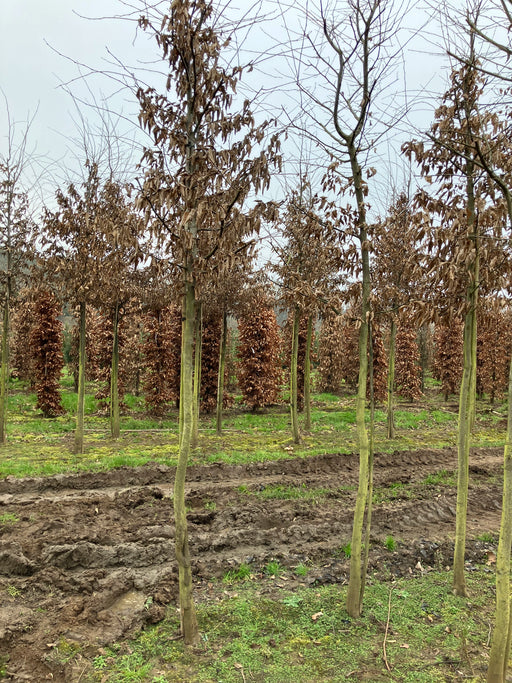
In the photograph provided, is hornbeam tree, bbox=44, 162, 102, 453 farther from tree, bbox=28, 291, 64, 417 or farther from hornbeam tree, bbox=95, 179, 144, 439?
tree, bbox=28, 291, 64, 417

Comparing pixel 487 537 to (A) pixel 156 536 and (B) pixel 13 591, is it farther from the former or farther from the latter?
(B) pixel 13 591

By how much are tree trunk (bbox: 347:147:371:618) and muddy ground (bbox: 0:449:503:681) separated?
3.05ft

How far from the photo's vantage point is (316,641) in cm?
426

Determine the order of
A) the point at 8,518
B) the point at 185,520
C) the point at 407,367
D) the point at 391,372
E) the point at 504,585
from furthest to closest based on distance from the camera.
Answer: the point at 407,367 → the point at 391,372 → the point at 8,518 → the point at 185,520 → the point at 504,585

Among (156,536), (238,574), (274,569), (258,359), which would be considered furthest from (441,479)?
(258,359)

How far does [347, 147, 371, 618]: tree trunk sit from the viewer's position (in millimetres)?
4609

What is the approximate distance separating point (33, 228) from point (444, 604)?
40.5 ft

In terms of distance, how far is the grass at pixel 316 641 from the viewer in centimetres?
381

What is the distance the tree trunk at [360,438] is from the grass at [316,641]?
28 cm

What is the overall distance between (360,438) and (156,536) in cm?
380

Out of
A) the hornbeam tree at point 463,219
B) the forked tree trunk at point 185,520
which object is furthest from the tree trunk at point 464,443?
the forked tree trunk at point 185,520

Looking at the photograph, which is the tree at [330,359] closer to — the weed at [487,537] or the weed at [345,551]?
the weed at [487,537]

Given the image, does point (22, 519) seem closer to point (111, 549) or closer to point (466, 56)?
point (111, 549)

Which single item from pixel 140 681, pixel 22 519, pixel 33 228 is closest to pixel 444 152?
pixel 140 681
